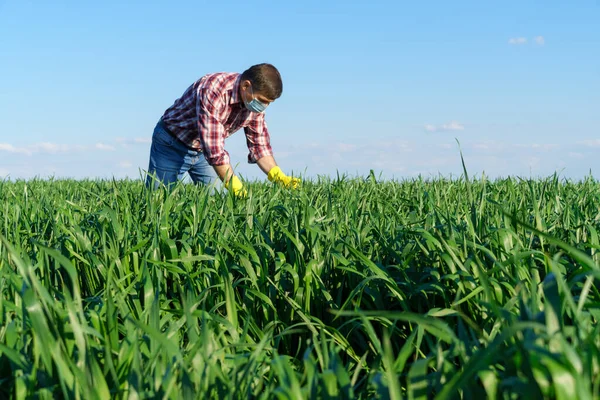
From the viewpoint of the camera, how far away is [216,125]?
5.05 m

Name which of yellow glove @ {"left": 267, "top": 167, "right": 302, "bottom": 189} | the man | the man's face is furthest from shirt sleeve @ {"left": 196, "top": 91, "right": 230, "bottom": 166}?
yellow glove @ {"left": 267, "top": 167, "right": 302, "bottom": 189}

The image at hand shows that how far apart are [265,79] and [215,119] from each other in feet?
1.72

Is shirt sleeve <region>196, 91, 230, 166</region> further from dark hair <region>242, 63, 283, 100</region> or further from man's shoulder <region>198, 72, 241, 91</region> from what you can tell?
dark hair <region>242, 63, 283, 100</region>

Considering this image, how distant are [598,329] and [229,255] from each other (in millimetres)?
1421

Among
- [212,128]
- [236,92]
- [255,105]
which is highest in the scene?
[236,92]

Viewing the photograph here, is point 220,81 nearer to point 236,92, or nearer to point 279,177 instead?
point 236,92

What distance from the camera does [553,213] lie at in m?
2.83

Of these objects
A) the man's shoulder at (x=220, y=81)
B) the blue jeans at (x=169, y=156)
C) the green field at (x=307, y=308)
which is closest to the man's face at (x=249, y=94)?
the man's shoulder at (x=220, y=81)

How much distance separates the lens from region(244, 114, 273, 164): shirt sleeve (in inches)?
233

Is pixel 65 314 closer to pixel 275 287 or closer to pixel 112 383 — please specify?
pixel 112 383

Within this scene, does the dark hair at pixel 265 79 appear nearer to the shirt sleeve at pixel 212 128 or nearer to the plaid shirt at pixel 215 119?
the plaid shirt at pixel 215 119

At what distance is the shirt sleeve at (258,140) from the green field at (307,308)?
2.68 m

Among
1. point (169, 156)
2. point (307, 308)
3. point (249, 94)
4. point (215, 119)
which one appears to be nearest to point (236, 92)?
point (249, 94)

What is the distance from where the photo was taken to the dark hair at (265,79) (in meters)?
4.94
